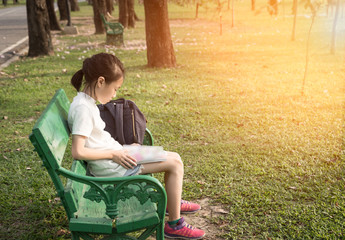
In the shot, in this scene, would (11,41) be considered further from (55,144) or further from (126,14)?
(55,144)

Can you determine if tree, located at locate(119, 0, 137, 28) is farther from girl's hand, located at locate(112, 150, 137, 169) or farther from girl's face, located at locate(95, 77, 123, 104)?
girl's hand, located at locate(112, 150, 137, 169)

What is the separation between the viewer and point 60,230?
3109 mm

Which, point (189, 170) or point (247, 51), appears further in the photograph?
point (247, 51)

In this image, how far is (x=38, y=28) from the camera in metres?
10.7

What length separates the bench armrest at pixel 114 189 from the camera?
2277 millimetres

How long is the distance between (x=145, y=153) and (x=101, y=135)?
1.15 ft

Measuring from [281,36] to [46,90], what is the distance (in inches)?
433

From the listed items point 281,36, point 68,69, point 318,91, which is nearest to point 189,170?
point 318,91

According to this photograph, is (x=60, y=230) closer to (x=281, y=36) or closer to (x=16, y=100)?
(x=16, y=100)

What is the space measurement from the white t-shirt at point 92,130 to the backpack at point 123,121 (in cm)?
20

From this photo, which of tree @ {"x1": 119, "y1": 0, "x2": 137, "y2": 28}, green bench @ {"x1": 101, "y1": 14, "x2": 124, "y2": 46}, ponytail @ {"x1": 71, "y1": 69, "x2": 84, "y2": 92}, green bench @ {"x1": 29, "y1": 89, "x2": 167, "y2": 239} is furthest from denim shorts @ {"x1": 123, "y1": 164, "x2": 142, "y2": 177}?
tree @ {"x1": 119, "y1": 0, "x2": 137, "y2": 28}

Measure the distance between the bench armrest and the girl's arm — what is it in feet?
0.60

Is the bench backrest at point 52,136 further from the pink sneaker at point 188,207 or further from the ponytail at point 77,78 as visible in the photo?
the pink sneaker at point 188,207

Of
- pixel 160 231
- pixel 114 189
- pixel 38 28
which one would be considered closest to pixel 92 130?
pixel 114 189
